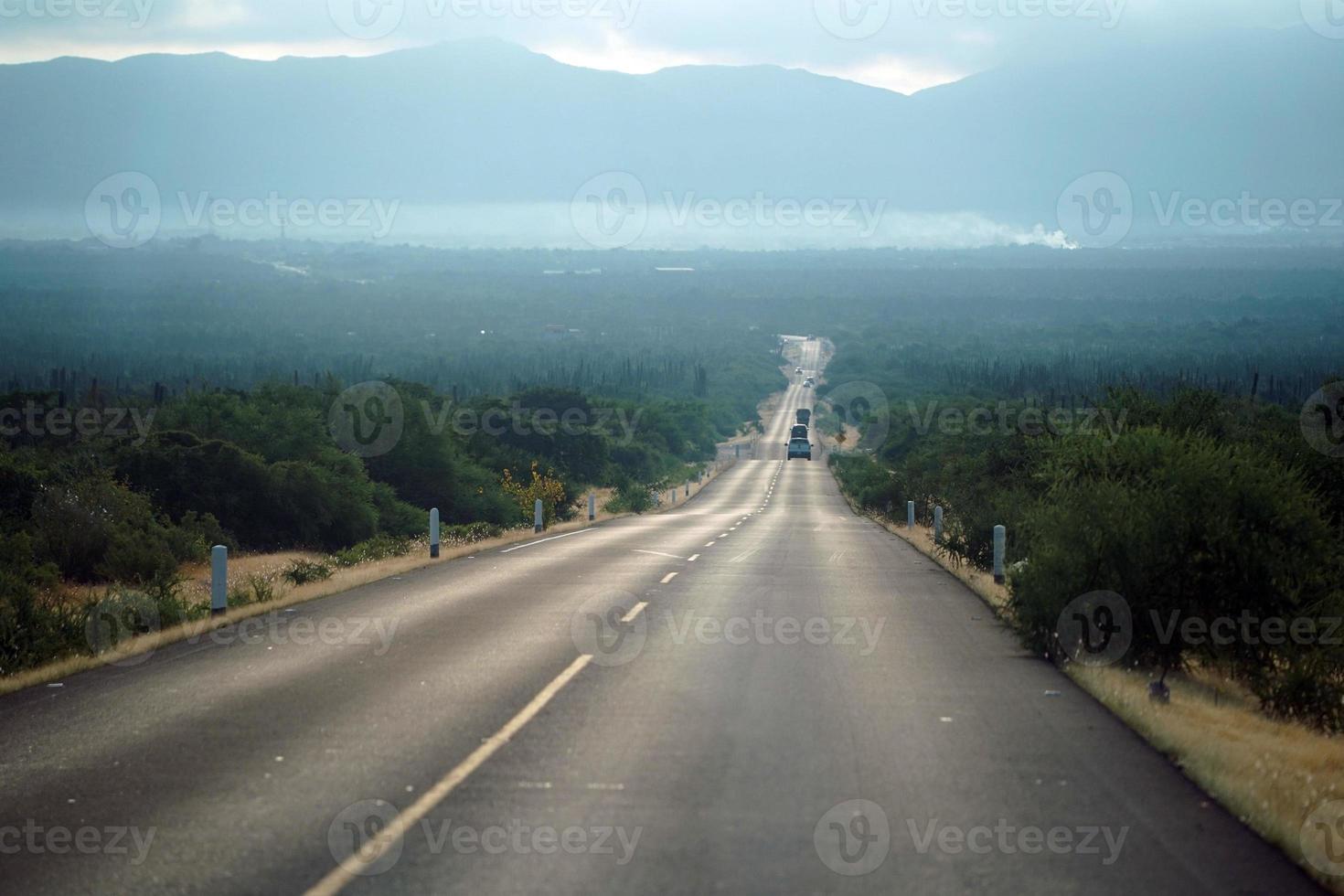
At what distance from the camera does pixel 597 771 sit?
8266 millimetres

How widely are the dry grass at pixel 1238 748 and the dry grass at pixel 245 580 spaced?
9.35 metres

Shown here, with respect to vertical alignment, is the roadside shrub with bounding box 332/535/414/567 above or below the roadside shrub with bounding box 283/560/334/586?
below

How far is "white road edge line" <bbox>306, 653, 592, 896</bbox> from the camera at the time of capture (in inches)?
246

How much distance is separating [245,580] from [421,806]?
1768 centimetres

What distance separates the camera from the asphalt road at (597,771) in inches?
254

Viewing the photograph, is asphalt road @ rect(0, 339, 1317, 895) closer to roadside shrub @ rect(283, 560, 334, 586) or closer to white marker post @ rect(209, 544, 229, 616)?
white marker post @ rect(209, 544, 229, 616)

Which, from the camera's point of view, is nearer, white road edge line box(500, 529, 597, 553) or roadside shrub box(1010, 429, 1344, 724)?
roadside shrub box(1010, 429, 1344, 724)

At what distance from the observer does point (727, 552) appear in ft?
91.4

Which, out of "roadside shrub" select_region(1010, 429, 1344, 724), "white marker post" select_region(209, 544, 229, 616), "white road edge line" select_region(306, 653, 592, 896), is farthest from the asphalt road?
"white marker post" select_region(209, 544, 229, 616)

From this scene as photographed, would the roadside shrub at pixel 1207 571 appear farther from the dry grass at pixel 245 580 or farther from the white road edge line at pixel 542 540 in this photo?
the white road edge line at pixel 542 540

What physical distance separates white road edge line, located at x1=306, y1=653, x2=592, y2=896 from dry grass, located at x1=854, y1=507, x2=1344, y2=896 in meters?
4.49

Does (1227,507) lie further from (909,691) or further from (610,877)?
(610,877)

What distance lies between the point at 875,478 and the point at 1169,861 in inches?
2532

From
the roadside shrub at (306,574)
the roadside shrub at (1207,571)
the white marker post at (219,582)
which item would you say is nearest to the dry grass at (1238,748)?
the roadside shrub at (1207,571)
